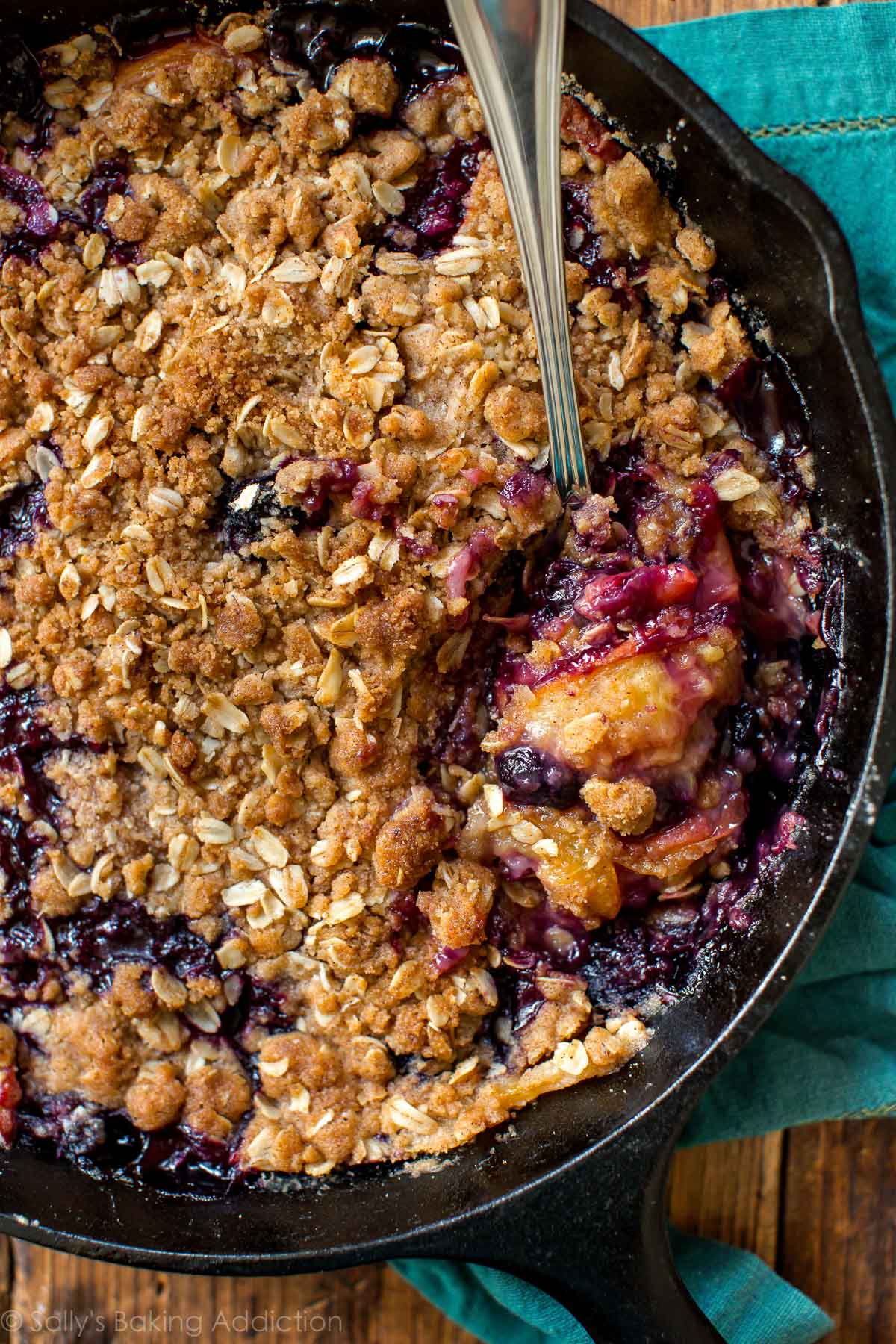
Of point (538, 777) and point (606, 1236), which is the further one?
point (538, 777)

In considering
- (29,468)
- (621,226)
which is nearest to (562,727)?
(621,226)

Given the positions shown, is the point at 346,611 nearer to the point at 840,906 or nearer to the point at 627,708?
the point at 627,708

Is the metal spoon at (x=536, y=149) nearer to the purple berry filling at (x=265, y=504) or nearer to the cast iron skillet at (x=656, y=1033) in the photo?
the cast iron skillet at (x=656, y=1033)

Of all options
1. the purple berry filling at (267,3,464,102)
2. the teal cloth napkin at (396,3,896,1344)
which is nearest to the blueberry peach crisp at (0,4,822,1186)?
the purple berry filling at (267,3,464,102)

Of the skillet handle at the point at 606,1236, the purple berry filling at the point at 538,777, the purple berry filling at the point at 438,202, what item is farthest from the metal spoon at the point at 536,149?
the skillet handle at the point at 606,1236

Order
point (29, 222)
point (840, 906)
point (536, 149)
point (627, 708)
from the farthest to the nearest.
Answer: point (840, 906), point (29, 222), point (627, 708), point (536, 149)

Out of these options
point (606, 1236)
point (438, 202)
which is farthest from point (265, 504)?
point (606, 1236)
